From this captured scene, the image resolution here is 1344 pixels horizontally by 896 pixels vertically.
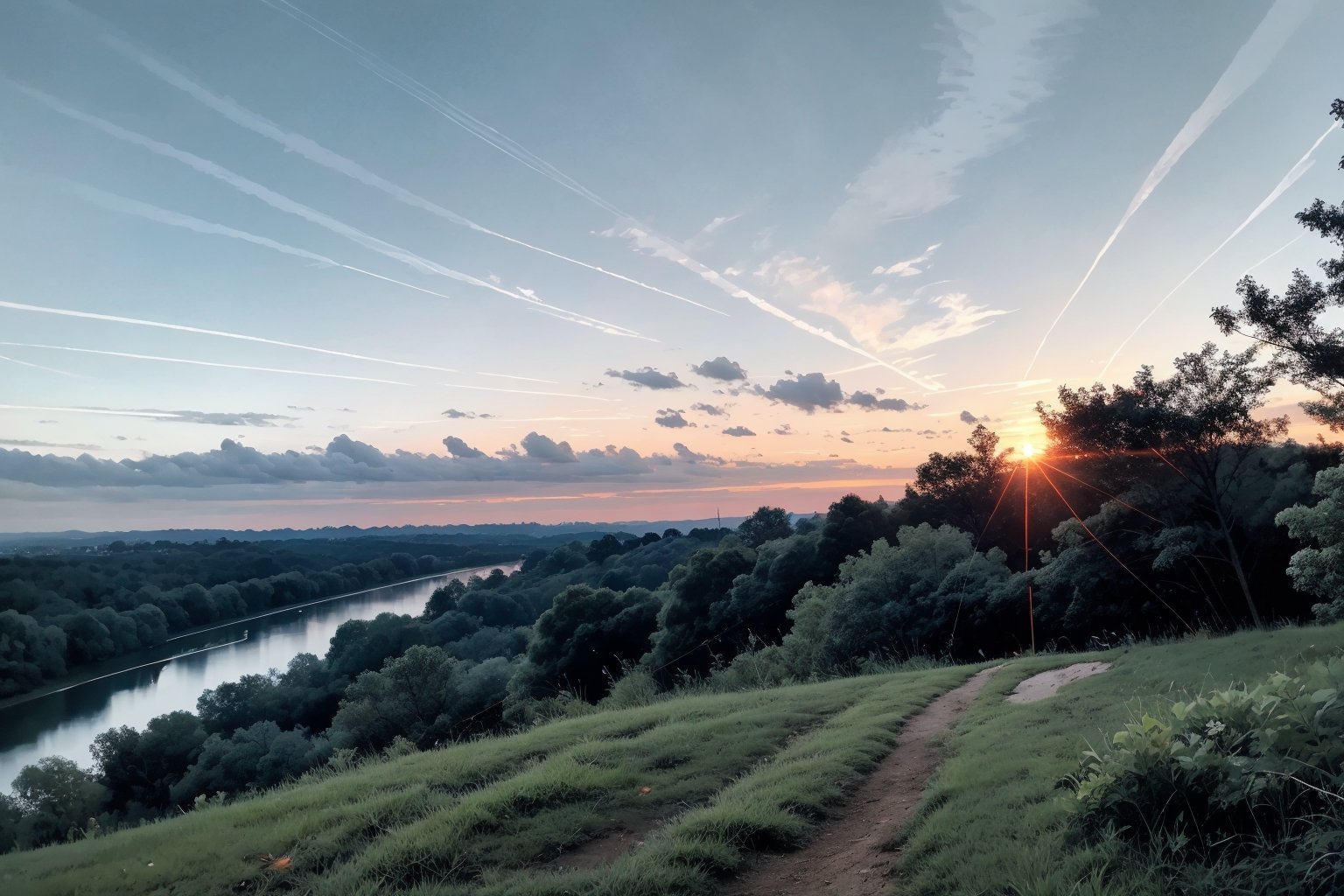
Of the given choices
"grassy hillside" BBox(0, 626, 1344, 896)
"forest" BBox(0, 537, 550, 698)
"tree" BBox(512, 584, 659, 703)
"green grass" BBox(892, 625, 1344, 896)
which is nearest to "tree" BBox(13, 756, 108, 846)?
"forest" BBox(0, 537, 550, 698)

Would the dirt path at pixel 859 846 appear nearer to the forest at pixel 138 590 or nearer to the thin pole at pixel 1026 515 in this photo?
the thin pole at pixel 1026 515

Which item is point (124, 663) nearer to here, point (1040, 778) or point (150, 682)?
point (150, 682)

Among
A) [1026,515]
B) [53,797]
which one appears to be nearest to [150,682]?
[53,797]

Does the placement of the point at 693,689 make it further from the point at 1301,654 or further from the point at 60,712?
the point at 60,712

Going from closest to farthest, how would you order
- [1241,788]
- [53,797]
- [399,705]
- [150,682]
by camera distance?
[1241,788] < [53,797] < [399,705] < [150,682]

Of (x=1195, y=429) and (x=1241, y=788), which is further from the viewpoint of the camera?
(x=1195, y=429)

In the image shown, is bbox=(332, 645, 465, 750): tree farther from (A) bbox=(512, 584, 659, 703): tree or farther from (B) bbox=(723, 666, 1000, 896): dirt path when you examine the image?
(B) bbox=(723, 666, 1000, 896): dirt path
